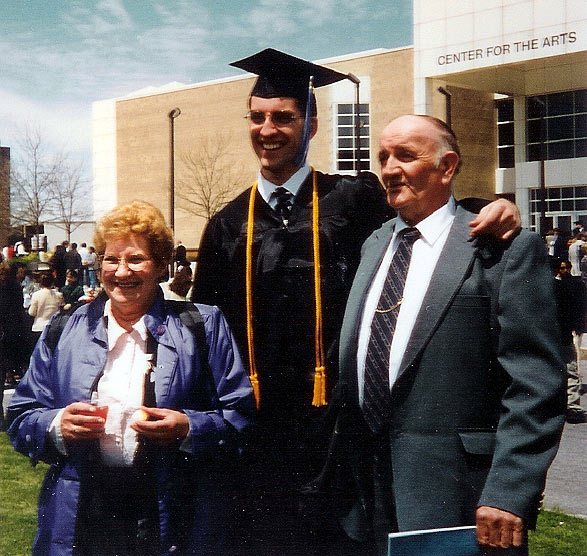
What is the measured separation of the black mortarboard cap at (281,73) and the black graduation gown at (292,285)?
0.30m

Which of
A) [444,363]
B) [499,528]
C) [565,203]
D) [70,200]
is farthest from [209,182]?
[565,203]

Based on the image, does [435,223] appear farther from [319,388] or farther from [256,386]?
[256,386]

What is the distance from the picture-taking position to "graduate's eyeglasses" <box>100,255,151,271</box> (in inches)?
87.7

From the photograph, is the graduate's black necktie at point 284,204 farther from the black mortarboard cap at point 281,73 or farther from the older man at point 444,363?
the older man at point 444,363

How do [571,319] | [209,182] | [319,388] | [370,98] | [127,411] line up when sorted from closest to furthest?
1. [127,411]
2. [319,388]
3. [209,182]
4. [370,98]
5. [571,319]

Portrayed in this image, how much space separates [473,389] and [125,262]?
98 cm

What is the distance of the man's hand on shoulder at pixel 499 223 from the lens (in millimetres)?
1946

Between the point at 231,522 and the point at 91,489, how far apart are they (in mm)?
614

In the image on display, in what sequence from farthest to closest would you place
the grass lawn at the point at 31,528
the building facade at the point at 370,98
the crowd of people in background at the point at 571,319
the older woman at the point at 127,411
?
the crowd of people in background at the point at 571,319, the grass lawn at the point at 31,528, the building facade at the point at 370,98, the older woman at the point at 127,411

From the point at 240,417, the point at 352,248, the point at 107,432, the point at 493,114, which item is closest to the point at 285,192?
the point at 352,248

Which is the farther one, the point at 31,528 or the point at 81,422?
the point at 31,528

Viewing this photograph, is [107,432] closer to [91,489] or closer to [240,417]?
[91,489]

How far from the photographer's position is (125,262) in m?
2.23

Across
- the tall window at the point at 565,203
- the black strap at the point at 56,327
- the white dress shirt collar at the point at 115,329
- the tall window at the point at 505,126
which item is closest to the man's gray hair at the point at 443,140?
the white dress shirt collar at the point at 115,329
